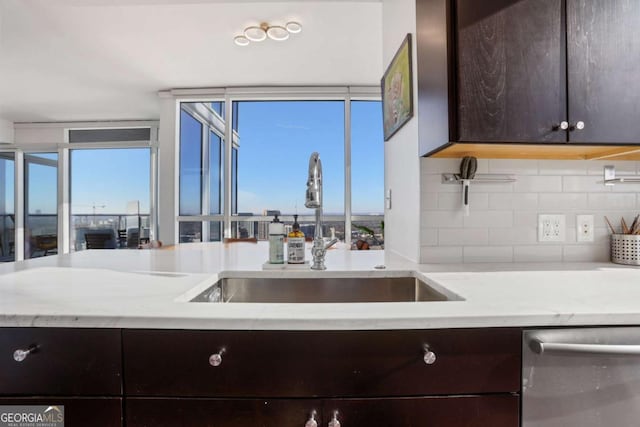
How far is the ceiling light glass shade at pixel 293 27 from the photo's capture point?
3.09 m

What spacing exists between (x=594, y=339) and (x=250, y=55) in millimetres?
3854

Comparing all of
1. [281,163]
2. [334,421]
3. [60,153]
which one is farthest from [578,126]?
[60,153]

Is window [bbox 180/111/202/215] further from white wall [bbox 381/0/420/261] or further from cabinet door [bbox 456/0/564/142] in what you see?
cabinet door [bbox 456/0/564/142]

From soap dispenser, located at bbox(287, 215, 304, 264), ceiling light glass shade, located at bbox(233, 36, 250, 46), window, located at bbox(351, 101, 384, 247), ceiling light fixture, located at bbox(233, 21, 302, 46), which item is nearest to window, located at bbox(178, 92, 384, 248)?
window, located at bbox(351, 101, 384, 247)

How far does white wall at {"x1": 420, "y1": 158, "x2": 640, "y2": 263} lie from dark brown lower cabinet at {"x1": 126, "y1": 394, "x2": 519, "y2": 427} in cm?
72

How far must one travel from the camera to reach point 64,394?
72cm

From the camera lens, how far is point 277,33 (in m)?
3.18

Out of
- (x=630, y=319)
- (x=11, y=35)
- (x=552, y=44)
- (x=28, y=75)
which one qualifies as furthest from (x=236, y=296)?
(x=28, y=75)

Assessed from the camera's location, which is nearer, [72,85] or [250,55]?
[250,55]

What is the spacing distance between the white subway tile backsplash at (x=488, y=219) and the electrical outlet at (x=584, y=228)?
287mm

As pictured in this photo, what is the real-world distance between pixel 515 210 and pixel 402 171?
0.51m

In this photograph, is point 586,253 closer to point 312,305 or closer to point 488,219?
point 488,219

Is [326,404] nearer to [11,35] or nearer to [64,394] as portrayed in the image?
[64,394]

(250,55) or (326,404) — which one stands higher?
(250,55)
